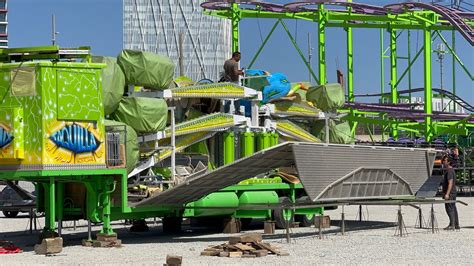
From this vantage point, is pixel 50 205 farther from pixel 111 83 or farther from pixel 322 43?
pixel 322 43

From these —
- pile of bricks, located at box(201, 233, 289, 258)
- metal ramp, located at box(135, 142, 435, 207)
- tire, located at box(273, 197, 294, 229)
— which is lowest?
tire, located at box(273, 197, 294, 229)

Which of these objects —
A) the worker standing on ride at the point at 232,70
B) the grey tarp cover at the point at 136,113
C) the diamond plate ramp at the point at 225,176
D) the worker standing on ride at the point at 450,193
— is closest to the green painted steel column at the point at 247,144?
the worker standing on ride at the point at 232,70

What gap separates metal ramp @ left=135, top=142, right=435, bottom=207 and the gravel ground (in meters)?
0.95

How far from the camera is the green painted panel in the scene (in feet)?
64.7

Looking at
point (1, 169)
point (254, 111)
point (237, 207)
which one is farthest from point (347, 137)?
point (1, 169)

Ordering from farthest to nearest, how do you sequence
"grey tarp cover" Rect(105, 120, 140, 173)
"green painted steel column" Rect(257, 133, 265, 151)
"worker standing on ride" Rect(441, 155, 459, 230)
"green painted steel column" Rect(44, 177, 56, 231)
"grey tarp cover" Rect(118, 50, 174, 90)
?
"green painted steel column" Rect(257, 133, 265, 151) → "worker standing on ride" Rect(441, 155, 459, 230) → "grey tarp cover" Rect(118, 50, 174, 90) → "grey tarp cover" Rect(105, 120, 140, 173) → "green painted steel column" Rect(44, 177, 56, 231)

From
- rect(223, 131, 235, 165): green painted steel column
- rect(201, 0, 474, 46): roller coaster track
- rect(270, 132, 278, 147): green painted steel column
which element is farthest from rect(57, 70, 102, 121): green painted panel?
rect(201, 0, 474, 46): roller coaster track

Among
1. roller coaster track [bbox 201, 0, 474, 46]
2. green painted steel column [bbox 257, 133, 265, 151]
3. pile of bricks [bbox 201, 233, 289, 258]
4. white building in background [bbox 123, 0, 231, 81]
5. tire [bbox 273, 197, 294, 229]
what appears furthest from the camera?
white building in background [bbox 123, 0, 231, 81]

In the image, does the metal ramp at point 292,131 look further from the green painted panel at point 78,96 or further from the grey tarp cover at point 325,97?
the green painted panel at point 78,96

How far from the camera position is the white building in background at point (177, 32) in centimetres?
16088

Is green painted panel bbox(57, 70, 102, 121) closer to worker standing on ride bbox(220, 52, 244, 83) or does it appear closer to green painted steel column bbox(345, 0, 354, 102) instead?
worker standing on ride bbox(220, 52, 244, 83)

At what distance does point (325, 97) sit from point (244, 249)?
12112mm

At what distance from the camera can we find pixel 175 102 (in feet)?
79.9

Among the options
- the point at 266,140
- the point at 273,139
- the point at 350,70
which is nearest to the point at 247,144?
the point at 266,140
